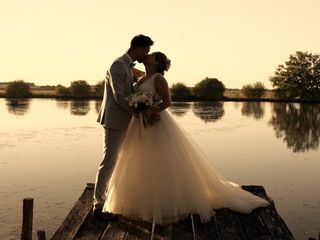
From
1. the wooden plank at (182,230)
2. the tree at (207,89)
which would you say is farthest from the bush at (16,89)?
the wooden plank at (182,230)

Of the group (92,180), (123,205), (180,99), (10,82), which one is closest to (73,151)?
(92,180)

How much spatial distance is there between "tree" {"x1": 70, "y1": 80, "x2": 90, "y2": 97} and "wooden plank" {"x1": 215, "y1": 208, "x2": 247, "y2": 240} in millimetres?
87025

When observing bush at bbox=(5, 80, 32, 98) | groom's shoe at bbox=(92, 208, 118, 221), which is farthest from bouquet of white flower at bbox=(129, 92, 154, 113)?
bush at bbox=(5, 80, 32, 98)

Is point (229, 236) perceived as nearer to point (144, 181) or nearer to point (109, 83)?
point (144, 181)

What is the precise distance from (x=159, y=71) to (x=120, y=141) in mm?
1244

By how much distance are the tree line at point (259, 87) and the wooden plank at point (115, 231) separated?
7767 cm

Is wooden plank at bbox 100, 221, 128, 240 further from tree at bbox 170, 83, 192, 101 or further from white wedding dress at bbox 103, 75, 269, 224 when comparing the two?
tree at bbox 170, 83, 192, 101

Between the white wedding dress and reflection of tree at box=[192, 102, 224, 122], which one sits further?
reflection of tree at box=[192, 102, 224, 122]

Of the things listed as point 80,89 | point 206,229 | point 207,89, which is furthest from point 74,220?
point 80,89

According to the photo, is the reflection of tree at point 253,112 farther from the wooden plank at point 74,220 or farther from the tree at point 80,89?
the tree at point 80,89

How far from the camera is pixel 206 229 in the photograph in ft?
20.2

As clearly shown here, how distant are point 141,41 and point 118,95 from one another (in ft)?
2.89

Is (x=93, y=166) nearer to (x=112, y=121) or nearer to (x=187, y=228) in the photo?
(x=112, y=121)

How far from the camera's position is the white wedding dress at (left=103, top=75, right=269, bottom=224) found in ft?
21.8
